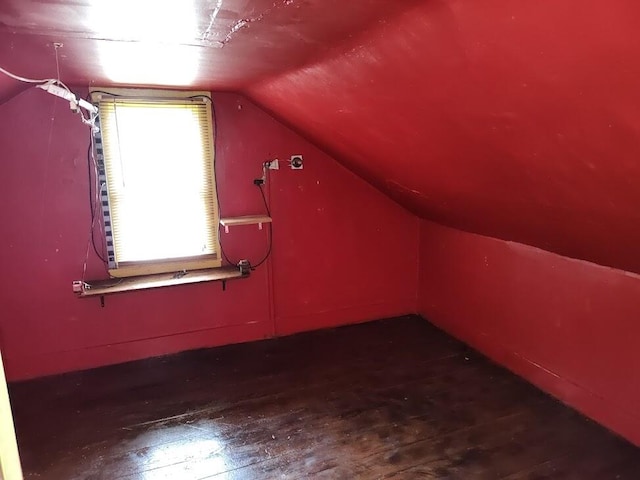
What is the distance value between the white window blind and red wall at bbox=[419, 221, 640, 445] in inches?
73.5

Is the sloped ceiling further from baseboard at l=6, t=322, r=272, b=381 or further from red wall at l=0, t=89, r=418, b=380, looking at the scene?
baseboard at l=6, t=322, r=272, b=381

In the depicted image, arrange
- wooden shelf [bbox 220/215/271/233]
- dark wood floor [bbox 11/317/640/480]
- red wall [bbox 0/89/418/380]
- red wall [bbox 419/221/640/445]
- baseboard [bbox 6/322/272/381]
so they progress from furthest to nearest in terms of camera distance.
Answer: wooden shelf [bbox 220/215/271/233] → baseboard [bbox 6/322/272/381] → red wall [bbox 0/89/418/380] → red wall [bbox 419/221/640/445] → dark wood floor [bbox 11/317/640/480]

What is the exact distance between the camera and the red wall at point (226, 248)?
2916 millimetres

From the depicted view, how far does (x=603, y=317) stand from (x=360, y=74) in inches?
71.0

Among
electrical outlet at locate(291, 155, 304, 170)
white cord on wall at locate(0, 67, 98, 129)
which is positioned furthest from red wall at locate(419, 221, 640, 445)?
white cord on wall at locate(0, 67, 98, 129)

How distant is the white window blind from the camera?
9.87 ft

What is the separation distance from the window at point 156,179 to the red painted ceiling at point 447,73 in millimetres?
433

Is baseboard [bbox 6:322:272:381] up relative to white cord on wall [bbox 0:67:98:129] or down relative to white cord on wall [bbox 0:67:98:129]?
down

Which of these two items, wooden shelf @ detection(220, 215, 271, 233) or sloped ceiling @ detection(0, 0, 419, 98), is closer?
sloped ceiling @ detection(0, 0, 419, 98)

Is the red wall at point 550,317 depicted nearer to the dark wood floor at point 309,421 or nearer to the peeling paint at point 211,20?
the dark wood floor at point 309,421

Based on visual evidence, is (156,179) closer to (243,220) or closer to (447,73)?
(243,220)

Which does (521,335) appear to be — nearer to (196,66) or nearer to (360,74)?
(360,74)

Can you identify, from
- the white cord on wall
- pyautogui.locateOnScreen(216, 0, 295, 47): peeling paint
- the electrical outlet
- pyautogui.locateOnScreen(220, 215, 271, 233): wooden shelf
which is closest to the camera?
pyautogui.locateOnScreen(216, 0, 295, 47): peeling paint

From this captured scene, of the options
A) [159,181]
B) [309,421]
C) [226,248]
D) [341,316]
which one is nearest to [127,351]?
[226,248]
